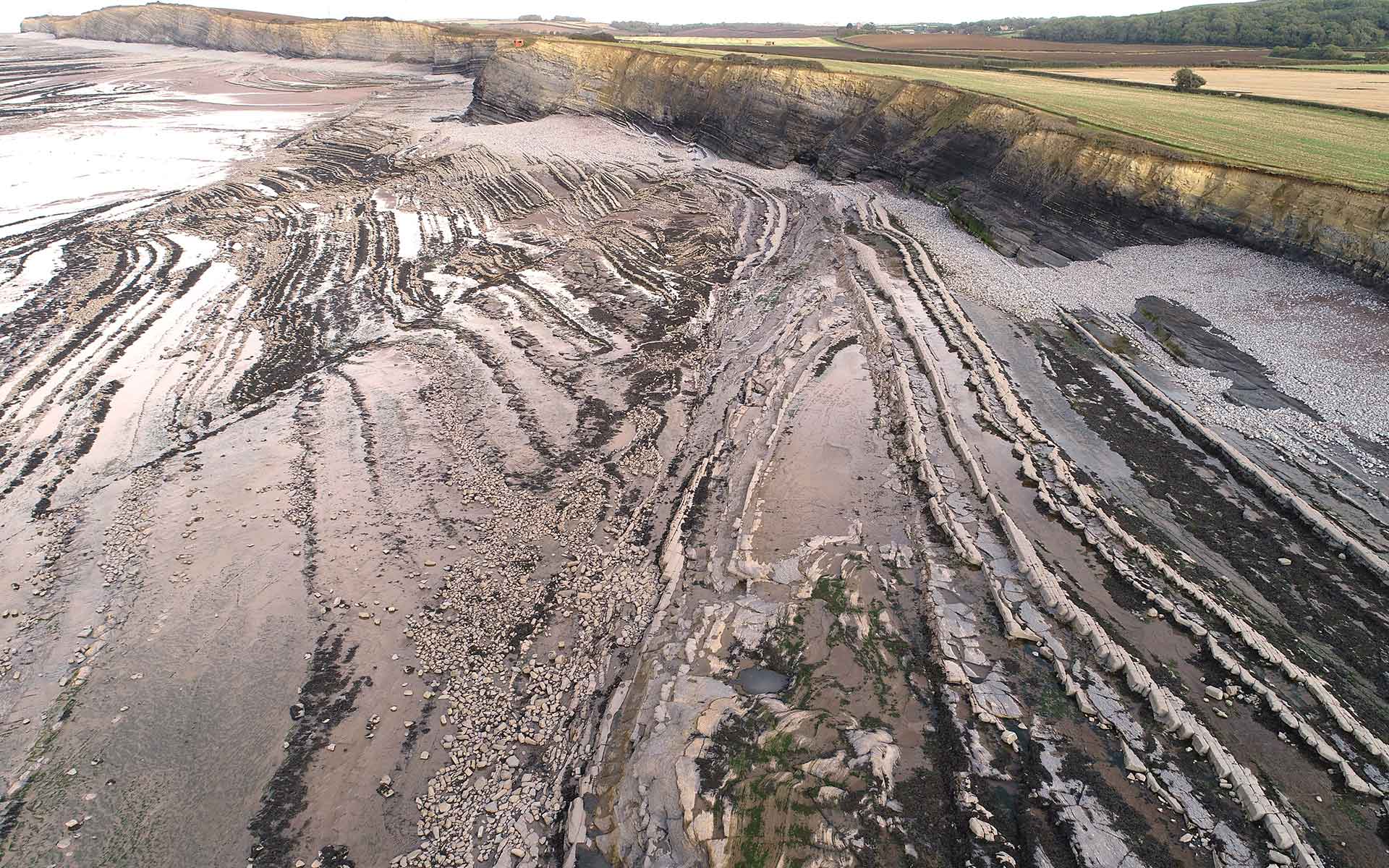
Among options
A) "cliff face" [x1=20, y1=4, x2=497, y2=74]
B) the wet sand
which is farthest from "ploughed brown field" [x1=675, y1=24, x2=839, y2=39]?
the wet sand

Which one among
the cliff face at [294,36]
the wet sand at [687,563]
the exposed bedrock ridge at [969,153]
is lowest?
the wet sand at [687,563]

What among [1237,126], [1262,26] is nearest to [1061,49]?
[1262,26]

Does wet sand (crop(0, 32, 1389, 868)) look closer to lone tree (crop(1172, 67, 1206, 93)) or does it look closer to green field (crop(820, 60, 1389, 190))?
green field (crop(820, 60, 1389, 190))

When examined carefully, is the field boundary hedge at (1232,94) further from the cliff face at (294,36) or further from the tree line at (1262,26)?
the cliff face at (294,36)

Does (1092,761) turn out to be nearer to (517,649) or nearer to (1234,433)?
(517,649)

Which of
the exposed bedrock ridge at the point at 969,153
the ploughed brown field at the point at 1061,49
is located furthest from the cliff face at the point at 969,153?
the ploughed brown field at the point at 1061,49

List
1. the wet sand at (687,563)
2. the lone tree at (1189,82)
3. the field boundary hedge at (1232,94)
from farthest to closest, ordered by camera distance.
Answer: the lone tree at (1189,82), the field boundary hedge at (1232,94), the wet sand at (687,563)

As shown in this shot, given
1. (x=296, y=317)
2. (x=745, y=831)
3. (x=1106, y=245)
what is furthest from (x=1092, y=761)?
(x=296, y=317)

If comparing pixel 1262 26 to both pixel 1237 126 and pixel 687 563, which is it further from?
pixel 687 563
